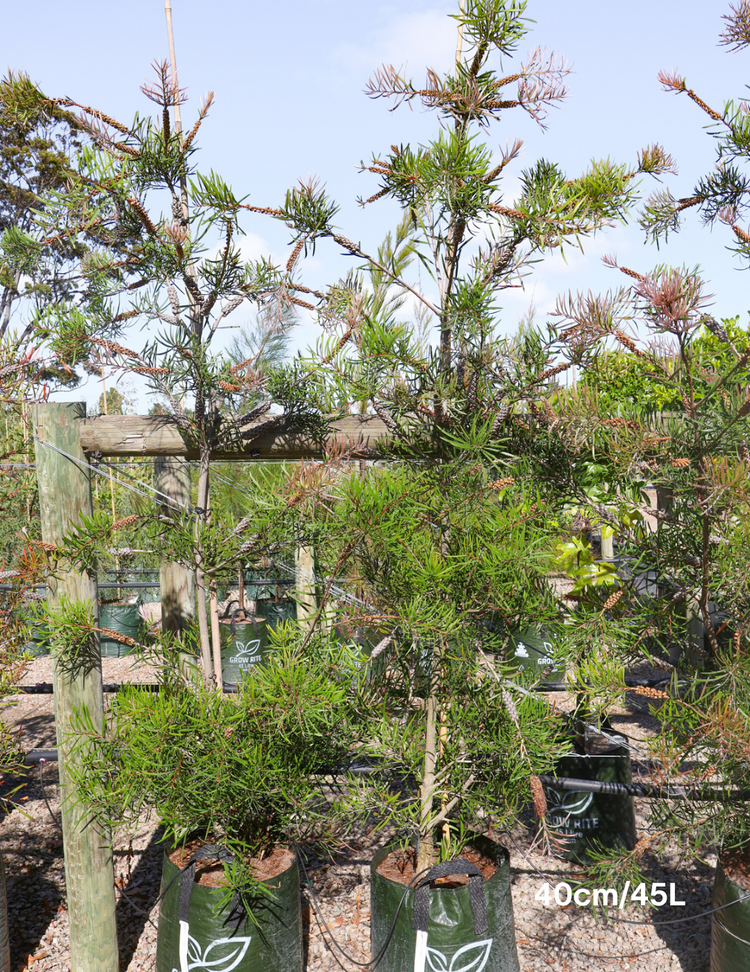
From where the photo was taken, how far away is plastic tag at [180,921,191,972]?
1.82m

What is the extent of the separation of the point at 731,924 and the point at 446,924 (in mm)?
768

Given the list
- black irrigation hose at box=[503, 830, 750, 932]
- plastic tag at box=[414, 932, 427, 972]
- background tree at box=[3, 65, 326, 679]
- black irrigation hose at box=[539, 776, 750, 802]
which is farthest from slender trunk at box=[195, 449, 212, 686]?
black irrigation hose at box=[503, 830, 750, 932]

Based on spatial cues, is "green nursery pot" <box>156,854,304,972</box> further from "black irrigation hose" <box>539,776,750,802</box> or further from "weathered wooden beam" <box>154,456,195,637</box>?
"weathered wooden beam" <box>154,456,195,637</box>

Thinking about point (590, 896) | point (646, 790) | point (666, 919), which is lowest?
point (666, 919)

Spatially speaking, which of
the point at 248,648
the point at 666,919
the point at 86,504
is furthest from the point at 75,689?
the point at 248,648

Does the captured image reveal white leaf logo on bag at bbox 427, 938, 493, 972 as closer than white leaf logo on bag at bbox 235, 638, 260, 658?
Yes

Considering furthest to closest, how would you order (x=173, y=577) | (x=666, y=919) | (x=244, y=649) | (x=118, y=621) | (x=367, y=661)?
(x=118, y=621) < (x=244, y=649) < (x=173, y=577) < (x=666, y=919) < (x=367, y=661)

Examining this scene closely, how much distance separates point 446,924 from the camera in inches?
68.5

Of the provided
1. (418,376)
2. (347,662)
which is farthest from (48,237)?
(347,662)

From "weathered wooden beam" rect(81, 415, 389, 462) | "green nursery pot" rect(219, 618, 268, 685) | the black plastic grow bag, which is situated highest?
"weathered wooden beam" rect(81, 415, 389, 462)

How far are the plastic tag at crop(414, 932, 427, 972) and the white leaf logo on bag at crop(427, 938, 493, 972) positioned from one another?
1 cm

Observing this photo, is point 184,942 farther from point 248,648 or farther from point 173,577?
point 248,648

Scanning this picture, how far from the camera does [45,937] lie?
2.47 m

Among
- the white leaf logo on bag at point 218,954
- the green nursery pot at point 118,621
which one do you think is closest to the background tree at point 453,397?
the white leaf logo on bag at point 218,954
